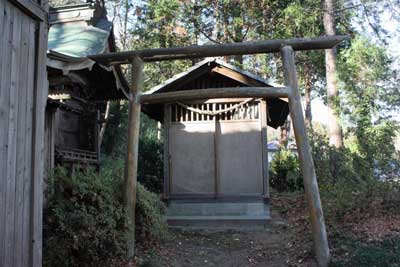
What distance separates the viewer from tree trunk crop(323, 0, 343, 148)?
42.9 feet

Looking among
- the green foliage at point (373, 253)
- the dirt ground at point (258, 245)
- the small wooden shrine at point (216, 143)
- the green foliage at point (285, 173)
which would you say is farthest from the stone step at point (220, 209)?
the green foliage at point (285, 173)

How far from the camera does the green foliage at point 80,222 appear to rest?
15.3 ft

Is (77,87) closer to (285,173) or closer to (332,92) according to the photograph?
(332,92)

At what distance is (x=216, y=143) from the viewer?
993 centimetres

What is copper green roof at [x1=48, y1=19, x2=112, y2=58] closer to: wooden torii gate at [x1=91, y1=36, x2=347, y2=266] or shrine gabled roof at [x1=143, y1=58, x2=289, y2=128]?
wooden torii gate at [x1=91, y1=36, x2=347, y2=266]

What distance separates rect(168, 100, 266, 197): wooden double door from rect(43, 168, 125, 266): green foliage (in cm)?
448

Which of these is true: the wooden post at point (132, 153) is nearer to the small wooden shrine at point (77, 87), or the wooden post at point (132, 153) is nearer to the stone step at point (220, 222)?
the small wooden shrine at point (77, 87)

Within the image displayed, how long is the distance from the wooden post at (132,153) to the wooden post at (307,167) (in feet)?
8.06

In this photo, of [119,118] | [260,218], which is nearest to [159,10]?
[119,118]

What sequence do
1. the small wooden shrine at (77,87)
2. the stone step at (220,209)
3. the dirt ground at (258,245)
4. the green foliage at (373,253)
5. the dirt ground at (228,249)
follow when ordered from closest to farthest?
1. the green foliage at (373,253)
2. the dirt ground at (258,245)
3. the dirt ground at (228,249)
4. the small wooden shrine at (77,87)
5. the stone step at (220,209)

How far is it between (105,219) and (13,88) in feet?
7.62

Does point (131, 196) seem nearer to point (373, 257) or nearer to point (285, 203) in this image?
point (373, 257)

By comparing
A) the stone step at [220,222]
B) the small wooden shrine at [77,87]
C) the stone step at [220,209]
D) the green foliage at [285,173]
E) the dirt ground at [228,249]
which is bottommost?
the dirt ground at [228,249]

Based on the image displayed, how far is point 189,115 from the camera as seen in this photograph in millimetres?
10344
